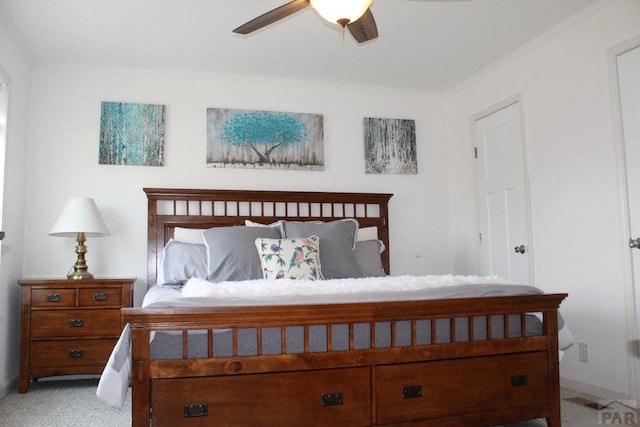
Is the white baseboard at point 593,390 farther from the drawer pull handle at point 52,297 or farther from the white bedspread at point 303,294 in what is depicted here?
the drawer pull handle at point 52,297

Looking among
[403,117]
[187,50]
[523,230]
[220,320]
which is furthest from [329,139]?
[220,320]

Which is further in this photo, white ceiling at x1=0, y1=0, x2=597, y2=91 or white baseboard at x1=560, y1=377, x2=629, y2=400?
white ceiling at x1=0, y1=0, x2=597, y2=91

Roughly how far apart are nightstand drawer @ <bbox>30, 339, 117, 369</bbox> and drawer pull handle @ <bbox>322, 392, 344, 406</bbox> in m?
1.91

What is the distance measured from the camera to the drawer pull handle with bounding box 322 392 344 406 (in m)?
1.95

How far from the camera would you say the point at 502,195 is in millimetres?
3877

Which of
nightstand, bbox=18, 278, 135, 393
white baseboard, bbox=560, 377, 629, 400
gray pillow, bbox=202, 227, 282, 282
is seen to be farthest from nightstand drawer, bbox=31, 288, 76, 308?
white baseboard, bbox=560, 377, 629, 400

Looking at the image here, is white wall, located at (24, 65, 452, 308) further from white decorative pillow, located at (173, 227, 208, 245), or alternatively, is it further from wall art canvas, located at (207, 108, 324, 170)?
white decorative pillow, located at (173, 227, 208, 245)

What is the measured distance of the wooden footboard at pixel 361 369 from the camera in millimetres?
1854

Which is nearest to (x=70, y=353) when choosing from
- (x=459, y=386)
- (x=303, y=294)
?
(x=303, y=294)

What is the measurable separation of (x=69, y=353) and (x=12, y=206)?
1070mm

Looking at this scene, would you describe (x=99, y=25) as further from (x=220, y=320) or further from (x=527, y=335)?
(x=527, y=335)

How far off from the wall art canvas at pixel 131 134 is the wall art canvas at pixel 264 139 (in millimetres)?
397

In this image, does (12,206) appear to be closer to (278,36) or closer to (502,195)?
(278,36)

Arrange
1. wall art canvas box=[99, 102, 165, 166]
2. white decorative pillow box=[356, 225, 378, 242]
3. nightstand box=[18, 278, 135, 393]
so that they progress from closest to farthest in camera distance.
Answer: nightstand box=[18, 278, 135, 393] < wall art canvas box=[99, 102, 165, 166] < white decorative pillow box=[356, 225, 378, 242]
